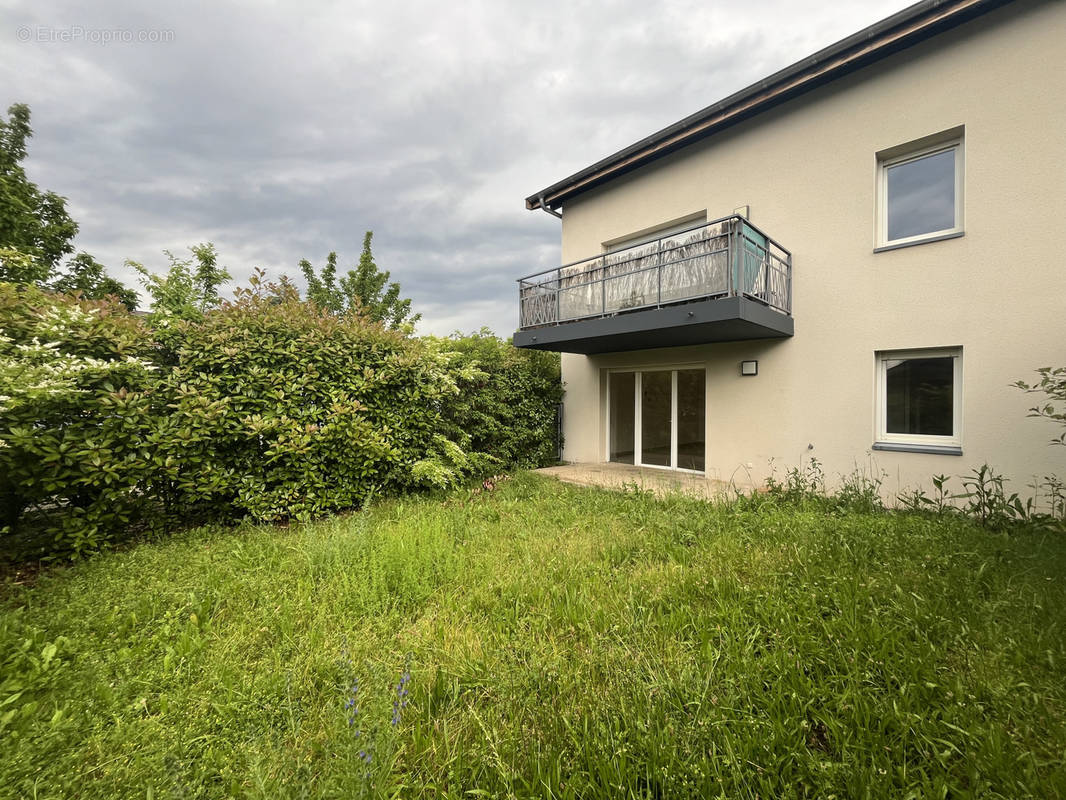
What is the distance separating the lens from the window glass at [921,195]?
5.89 m

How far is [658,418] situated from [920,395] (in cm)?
437

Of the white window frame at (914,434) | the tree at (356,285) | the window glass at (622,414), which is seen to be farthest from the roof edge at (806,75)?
the tree at (356,285)

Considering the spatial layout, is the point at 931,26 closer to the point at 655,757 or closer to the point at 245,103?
the point at 655,757

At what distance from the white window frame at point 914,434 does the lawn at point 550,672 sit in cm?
266

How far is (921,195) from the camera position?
6102 millimetres

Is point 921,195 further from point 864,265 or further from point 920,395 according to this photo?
point 920,395

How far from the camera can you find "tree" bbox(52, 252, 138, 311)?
12.7 meters

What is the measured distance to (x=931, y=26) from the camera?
219 inches

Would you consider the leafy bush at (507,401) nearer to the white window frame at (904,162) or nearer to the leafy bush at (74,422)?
the leafy bush at (74,422)

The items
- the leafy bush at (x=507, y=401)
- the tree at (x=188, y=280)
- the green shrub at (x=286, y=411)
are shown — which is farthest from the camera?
the tree at (x=188, y=280)

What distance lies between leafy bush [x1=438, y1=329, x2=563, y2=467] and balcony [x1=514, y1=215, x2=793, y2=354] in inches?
28.5

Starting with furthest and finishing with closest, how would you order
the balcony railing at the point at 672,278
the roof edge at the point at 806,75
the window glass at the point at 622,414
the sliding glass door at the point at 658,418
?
the window glass at the point at 622,414, the sliding glass door at the point at 658,418, the balcony railing at the point at 672,278, the roof edge at the point at 806,75

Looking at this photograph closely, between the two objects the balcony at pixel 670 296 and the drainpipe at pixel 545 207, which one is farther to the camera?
the drainpipe at pixel 545 207

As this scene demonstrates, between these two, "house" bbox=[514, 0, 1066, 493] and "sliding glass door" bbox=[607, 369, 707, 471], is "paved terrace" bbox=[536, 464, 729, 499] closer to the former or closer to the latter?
"sliding glass door" bbox=[607, 369, 707, 471]
